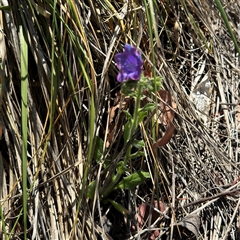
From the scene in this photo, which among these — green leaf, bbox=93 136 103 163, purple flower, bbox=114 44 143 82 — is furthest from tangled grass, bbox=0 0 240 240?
purple flower, bbox=114 44 143 82

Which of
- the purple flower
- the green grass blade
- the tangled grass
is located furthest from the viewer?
the tangled grass

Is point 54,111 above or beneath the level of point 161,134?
above

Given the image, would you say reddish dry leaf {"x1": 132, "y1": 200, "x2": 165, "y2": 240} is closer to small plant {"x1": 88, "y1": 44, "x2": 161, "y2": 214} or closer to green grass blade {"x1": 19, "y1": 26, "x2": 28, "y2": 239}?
small plant {"x1": 88, "y1": 44, "x2": 161, "y2": 214}

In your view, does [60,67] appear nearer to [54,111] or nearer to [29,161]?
[54,111]

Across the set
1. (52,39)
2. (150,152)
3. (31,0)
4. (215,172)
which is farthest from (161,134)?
(31,0)

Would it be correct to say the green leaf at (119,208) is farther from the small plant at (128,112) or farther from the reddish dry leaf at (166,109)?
the reddish dry leaf at (166,109)

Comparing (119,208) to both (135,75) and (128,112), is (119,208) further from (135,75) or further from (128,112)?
(135,75)

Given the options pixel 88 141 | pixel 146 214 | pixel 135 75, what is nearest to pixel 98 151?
pixel 88 141
